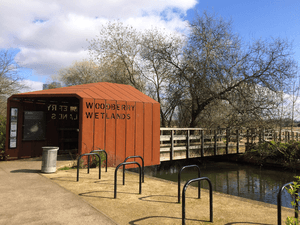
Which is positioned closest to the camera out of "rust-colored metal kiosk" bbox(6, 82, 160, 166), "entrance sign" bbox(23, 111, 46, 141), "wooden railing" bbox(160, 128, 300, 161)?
"rust-colored metal kiosk" bbox(6, 82, 160, 166)

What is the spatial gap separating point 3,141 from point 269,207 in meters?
10.1

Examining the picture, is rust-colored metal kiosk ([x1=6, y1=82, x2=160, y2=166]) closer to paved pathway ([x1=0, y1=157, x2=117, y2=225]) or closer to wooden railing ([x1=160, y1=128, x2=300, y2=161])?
paved pathway ([x1=0, y1=157, x2=117, y2=225])

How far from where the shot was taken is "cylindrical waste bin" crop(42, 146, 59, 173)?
298 inches

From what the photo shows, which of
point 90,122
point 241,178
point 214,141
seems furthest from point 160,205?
point 214,141

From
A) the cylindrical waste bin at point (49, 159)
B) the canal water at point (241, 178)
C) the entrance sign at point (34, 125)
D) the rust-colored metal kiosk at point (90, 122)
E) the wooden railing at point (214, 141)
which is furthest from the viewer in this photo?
the wooden railing at point (214, 141)

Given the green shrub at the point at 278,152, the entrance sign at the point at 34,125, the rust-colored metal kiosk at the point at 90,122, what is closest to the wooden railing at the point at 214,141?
the green shrub at the point at 278,152

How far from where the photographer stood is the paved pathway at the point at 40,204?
13.4ft

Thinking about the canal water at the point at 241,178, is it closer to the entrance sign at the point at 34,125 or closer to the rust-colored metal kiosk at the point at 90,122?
the rust-colored metal kiosk at the point at 90,122

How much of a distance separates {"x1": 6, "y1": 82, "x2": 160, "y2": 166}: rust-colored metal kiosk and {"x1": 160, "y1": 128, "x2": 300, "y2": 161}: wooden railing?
2750 mm

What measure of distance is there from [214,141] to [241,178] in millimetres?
4203

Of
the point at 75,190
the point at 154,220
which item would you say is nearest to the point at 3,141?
the point at 75,190

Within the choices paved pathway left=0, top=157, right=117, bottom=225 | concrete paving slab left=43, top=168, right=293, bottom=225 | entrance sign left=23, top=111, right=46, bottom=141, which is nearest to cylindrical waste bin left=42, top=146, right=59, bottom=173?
paved pathway left=0, top=157, right=117, bottom=225

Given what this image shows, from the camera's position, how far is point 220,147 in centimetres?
1628

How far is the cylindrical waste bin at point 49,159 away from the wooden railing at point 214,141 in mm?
6675
